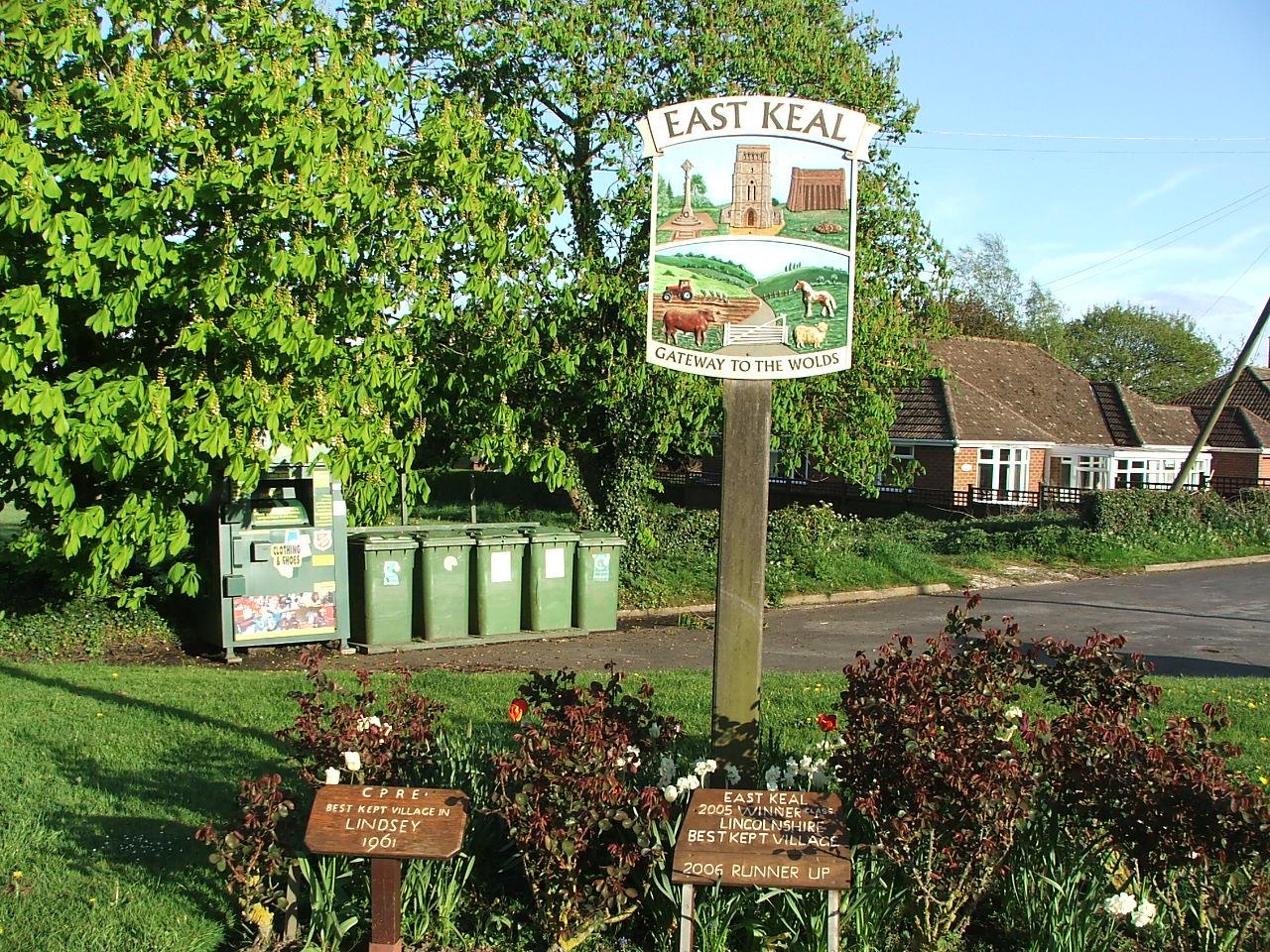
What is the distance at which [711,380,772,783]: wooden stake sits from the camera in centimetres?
527

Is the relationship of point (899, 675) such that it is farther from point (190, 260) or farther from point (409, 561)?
point (409, 561)

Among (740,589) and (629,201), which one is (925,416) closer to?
(629,201)

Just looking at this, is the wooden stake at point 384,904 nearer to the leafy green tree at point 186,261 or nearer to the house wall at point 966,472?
the leafy green tree at point 186,261

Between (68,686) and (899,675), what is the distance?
7.78m

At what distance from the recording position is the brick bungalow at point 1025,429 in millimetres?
33469

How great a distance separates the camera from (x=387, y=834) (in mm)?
4324

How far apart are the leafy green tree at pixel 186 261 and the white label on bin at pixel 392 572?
69 cm

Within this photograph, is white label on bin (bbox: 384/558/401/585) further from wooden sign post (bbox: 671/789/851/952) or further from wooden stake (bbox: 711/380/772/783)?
wooden sign post (bbox: 671/789/851/952)

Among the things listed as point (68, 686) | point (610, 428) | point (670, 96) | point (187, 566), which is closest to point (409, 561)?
point (187, 566)

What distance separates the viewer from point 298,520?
1232 centimetres

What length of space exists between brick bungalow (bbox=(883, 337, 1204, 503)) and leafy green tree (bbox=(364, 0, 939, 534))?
14.2 m

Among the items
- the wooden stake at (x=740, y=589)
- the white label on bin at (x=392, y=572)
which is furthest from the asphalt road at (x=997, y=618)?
the wooden stake at (x=740, y=589)

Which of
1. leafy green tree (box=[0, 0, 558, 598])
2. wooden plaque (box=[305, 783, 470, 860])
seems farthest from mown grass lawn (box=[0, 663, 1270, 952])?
leafy green tree (box=[0, 0, 558, 598])

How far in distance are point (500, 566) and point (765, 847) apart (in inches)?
371
